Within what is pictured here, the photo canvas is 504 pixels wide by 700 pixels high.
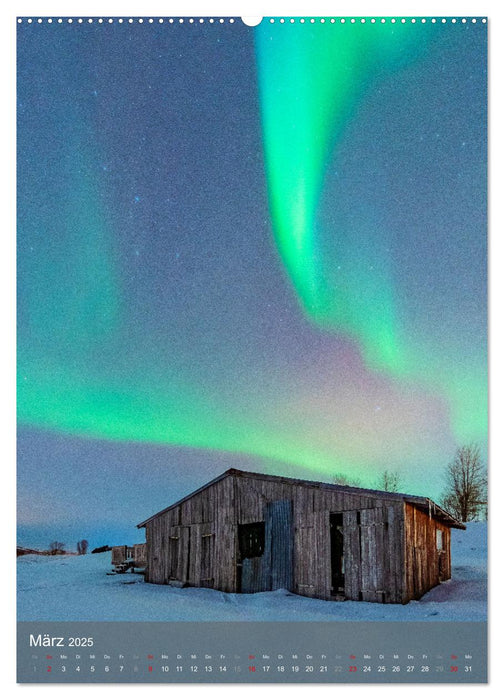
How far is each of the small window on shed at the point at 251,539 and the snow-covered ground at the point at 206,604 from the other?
164 centimetres

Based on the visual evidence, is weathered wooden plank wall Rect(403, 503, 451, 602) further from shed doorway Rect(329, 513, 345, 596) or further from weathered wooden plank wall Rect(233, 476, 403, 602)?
shed doorway Rect(329, 513, 345, 596)

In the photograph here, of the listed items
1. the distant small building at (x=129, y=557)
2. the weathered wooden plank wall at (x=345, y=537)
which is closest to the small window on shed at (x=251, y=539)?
the weathered wooden plank wall at (x=345, y=537)

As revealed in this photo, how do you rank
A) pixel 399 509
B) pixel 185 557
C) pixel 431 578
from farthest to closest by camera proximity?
pixel 185 557
pixel 431 578
pixel 399 509

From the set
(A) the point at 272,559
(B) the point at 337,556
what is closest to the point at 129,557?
(B) the point at 337,556

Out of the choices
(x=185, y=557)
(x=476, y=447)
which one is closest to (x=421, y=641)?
(x=476, y=447)

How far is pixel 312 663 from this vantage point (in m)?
11.3

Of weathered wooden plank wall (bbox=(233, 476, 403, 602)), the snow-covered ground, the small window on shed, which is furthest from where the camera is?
the small window on shed

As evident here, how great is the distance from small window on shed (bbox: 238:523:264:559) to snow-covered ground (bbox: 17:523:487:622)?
1.64 meters

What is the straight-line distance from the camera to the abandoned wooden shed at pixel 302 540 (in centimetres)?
1939

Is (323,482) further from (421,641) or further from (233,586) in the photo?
(421,641)

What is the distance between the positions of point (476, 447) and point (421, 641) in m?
3.90

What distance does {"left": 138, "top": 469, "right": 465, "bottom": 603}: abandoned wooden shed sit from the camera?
63.6 feet

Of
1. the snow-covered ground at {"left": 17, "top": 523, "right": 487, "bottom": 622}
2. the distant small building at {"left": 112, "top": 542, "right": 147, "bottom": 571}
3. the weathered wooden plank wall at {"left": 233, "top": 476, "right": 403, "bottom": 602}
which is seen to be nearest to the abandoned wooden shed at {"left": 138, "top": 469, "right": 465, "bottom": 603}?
the weathered wooden plank wall at {"left": 233, "top": 476, "right": 403, "bottom": 602}

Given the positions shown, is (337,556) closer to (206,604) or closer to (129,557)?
(206,604)
